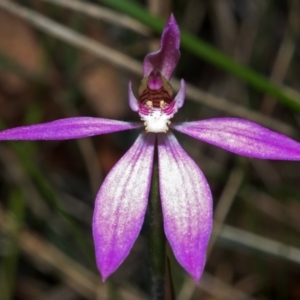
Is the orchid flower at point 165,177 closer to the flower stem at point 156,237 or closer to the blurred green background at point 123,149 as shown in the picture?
the flower stem at point 156,237

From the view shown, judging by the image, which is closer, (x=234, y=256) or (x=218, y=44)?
(x=234, y=256)

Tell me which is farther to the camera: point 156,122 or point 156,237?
point 156,122

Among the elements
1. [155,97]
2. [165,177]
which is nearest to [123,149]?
[155,97]

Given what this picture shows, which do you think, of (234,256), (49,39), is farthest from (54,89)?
(234,256)

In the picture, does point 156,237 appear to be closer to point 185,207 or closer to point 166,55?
point 185,207

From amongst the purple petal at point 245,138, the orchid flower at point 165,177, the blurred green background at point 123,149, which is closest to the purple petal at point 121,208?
the orchid flower at point 165,177

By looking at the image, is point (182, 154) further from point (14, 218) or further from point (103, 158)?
point (103, 158)
